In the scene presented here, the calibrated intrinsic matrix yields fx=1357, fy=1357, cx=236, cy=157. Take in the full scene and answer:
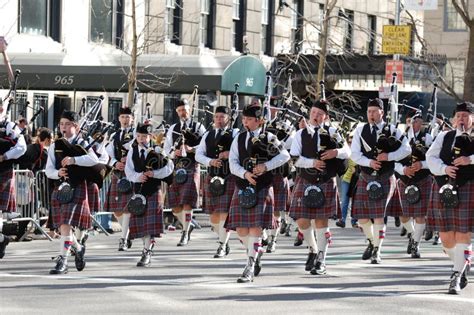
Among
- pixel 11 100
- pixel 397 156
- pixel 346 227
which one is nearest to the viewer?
pixel 397 156

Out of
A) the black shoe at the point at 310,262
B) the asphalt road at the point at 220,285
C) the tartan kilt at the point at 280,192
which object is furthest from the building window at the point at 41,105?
the black shoe at the point at 310,262

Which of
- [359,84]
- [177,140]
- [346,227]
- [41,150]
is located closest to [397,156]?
[177,140]

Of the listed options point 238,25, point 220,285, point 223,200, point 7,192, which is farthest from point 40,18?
point 220,285

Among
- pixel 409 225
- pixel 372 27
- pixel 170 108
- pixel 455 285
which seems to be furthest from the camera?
pixel 372 27

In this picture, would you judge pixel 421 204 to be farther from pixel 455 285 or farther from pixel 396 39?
pixel 396 39

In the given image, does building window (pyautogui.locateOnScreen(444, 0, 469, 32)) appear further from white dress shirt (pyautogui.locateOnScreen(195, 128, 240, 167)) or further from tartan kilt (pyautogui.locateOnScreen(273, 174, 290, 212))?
white dress shirt (pyautogui.locateOnScreen(195, 128, 240, 167))

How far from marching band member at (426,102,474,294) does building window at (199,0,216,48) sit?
19743 millimetres

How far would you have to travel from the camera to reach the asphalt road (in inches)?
447

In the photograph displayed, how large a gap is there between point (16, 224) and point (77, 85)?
7303mm

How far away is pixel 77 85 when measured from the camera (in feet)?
84.1

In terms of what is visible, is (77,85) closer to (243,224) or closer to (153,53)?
(153,53)

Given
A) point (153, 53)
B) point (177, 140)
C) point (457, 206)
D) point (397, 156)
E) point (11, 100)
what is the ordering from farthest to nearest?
point (153, 53)
point (177, 140)
point (11, 100)
point (397, 156)
point (457, 206)

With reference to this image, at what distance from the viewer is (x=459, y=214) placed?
13.0m

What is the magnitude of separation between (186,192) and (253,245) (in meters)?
5.06
